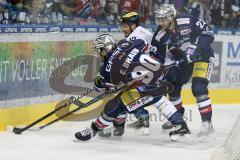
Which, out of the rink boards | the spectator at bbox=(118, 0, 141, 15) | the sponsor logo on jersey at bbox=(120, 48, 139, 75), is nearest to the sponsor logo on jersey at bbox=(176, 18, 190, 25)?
the sponsor logo on jersey at bbox=(120, 48, 139, 75)

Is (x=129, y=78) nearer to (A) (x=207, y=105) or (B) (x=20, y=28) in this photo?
(A) (x=207, y=105)

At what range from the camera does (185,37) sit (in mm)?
7543

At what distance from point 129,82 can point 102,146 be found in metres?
0.70

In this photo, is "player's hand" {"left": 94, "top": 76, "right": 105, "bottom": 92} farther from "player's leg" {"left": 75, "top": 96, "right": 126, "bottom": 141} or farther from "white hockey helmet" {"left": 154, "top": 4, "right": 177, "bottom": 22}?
"white hockey helmet" {"left": 154, "top": 4, "right": 177, "bottom": 22}

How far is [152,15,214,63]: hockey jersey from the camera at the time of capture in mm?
7473

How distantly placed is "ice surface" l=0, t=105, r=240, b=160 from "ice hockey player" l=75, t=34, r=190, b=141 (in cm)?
21

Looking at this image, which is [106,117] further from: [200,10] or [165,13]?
[200,10]

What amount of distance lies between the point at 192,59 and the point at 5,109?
219cm

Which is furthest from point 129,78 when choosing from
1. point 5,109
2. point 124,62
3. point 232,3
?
point 232,3

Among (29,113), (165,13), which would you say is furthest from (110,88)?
(29,113)

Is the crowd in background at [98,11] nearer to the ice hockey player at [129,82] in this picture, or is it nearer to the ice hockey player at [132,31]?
the ice hockey player at [132,31]

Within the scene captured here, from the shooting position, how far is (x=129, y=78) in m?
6.94

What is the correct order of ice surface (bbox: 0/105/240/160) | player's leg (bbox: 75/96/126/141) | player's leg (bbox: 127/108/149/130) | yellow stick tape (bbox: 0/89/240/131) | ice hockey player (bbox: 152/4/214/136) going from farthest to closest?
yellow stick tape (bbox: 0/89/240/131) → player's leg (bbox: 127/108/149/130) → ice hockey player (bbox: 152/4/214/136) → player's leg (bbox: 75/96/126/141) → ice surface (bbox: 0/105/240/160)

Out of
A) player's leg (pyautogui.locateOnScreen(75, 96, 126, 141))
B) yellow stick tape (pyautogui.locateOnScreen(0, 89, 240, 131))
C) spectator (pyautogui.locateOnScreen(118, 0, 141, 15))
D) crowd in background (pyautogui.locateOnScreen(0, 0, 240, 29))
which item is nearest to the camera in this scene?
player's leg (pyautogui.locateOnScreen(75, 96, 126, 141))
